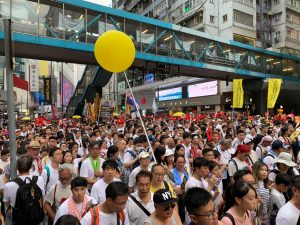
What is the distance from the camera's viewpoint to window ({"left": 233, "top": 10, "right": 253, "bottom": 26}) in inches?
1573

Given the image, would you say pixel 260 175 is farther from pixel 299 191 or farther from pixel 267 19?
pixel 267 19

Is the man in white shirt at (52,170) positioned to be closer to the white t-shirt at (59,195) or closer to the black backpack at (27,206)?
the white t-shirt at (59,195)

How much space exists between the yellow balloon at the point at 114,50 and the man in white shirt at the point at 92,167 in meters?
1.78

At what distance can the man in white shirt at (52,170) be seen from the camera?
4974 mm

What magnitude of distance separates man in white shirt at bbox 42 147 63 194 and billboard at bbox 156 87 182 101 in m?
42.9

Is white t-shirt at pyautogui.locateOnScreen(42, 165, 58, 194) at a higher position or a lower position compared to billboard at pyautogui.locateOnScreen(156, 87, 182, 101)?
lower

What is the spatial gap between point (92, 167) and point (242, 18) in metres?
40.1

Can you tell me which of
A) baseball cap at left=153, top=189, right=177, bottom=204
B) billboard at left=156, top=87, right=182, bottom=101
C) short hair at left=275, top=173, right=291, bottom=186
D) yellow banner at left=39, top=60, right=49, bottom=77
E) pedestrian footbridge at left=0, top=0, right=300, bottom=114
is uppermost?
yellow banner at left=39, top=60, right=49, bottom=77

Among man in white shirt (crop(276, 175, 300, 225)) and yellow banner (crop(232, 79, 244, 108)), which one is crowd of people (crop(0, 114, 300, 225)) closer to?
man in white shirt (crop(276, 175, 300, 225))

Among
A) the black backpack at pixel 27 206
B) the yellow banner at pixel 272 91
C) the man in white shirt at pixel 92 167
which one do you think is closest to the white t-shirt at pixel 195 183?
the man in white shirt at pixel 92 167

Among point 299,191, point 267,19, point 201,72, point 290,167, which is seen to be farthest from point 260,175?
point 267,19

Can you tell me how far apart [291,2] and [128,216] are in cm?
4869

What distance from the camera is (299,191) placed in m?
3.19

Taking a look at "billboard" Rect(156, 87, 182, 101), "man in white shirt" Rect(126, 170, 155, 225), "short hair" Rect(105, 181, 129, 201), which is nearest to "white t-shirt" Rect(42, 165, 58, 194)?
"man in white shirt" Rect(126, 170, 155, 225)
